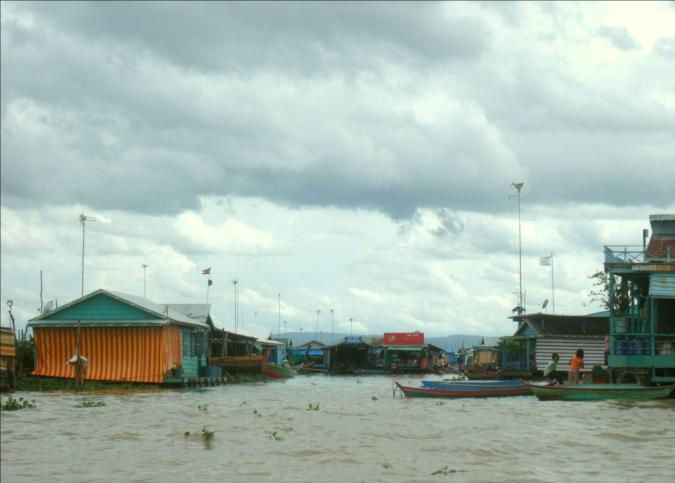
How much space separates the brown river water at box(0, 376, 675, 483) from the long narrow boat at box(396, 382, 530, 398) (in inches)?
93.0

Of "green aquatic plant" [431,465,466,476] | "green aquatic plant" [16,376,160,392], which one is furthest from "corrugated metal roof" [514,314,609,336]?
"green aquatic plant" [431,465,466,476]

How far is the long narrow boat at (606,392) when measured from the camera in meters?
27.6

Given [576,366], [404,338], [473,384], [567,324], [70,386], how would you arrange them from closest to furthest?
1. [576,366]
2. [473,384]
3. [70,386]
4. [567,324]
5. [404,338]

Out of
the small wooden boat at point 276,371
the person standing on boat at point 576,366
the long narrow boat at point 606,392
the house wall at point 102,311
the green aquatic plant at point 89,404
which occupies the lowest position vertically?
the small wooden boat at point 276,371

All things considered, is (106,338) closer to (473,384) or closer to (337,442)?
(473,384)

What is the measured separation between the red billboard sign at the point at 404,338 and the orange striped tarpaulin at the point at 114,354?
37438 mm

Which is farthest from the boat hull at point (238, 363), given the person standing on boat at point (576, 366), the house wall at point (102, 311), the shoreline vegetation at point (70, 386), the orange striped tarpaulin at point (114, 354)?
the person standing on boat at point (576, 366)

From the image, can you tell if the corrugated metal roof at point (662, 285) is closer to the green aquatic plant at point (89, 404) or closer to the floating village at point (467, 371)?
the floating village at point (467, 371)

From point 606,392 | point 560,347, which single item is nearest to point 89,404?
Answer: point 606,392

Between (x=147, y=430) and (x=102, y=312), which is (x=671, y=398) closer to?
(x=147, y=430)

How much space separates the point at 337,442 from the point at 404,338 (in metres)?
53.3

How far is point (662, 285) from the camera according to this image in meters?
30.7

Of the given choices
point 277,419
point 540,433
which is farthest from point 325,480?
point 277,419

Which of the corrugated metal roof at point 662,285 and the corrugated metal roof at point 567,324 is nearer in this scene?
the corrugated metal roof at point 662,285
